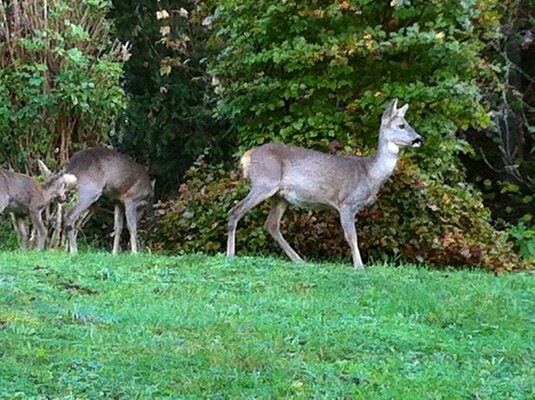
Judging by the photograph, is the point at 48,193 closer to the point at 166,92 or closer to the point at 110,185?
the point at 110,185

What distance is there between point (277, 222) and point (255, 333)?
16.2 ft

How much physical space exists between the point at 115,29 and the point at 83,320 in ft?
28.7

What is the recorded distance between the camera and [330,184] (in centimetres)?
1116

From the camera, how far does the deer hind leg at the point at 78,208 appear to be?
38.7 ft

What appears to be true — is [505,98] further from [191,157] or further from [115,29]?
[115,29]

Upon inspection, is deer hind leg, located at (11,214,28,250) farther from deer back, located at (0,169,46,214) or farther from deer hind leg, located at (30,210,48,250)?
deer back, located at (0,169,46,214)

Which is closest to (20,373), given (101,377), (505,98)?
(101,377)

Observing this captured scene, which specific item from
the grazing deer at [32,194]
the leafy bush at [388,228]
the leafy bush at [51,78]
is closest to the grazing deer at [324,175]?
the leafy bush at [388,228]

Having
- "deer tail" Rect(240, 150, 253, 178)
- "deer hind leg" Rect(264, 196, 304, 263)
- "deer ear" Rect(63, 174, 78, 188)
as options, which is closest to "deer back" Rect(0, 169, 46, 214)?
"deer ear" Rect(63, 174, 78, 188)

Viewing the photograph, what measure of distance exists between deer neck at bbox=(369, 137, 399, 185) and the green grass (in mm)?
1746

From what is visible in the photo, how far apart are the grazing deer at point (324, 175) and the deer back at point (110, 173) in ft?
5.74

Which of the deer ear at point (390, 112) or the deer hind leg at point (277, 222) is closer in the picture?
the deer ear at point (390, 112)

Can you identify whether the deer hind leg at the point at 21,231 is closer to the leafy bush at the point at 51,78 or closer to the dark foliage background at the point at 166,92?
the leafy bush at the point at 51,78

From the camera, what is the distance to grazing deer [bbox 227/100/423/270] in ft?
36.6
